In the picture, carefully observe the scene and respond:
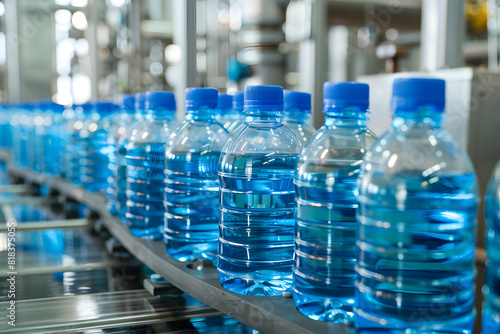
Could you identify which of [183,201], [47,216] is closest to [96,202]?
[47,216]

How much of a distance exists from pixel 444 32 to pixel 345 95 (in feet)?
3.77

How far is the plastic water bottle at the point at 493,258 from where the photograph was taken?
2.33 feet

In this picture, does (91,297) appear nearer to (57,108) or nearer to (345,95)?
(345,95)

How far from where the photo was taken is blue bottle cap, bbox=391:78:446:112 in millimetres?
773

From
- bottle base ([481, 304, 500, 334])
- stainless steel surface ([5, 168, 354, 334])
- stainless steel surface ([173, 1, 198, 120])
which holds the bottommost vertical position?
stainless steel surface ([5, 168, 354, 334])

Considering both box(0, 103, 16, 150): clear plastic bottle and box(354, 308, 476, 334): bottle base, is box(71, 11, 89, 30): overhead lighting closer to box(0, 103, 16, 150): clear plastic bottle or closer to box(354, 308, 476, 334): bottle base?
box(0, 103, 16, 150): clear plastic bottle

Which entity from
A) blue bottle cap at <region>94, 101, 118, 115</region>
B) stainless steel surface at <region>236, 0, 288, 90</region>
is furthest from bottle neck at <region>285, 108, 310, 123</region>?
blue bottle cap at <region>94, 101, 118, 115</region>

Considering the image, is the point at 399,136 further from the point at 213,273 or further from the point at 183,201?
the point at 183,201

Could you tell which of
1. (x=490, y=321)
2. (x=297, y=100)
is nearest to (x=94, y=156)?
(x=297, y=100)

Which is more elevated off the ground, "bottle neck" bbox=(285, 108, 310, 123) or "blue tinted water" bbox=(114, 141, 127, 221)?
"bottle neck" bbox=(285, 108, 310, 123)

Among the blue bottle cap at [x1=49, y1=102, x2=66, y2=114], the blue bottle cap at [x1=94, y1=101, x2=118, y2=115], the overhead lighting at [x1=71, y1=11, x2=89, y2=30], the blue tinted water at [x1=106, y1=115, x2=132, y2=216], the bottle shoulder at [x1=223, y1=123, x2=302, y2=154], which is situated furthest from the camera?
the overhead lighting at [x1=71, y1=11, x2=89, y2=30]

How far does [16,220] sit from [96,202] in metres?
0.44

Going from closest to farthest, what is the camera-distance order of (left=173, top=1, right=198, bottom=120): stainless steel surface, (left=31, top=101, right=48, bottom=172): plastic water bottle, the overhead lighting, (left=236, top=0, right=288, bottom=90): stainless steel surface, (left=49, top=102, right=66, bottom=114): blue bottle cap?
(left=173, top=1, right=198, bottom=120): stainless steel surface → (left=236, top=0, right=288, bottom=90): stainless steel surface → (left=49, top=102, right=66, bottom=114): blue bottle cap → (left=31, top=101, right=48, bottom=172): plastic water bottle → the overhead lighting

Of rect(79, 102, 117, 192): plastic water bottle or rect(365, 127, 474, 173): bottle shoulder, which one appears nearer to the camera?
rect(365, 127, 474, 173): bottle shoulder
